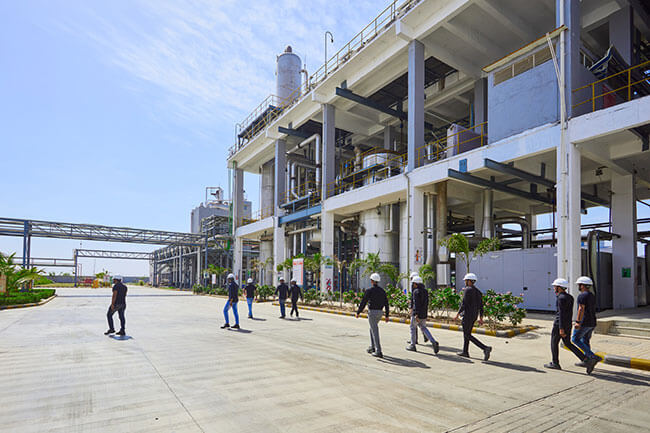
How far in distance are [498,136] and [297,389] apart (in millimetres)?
14476

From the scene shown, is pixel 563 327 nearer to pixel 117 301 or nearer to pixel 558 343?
pixel 558 343

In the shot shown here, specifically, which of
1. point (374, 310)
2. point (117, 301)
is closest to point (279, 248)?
point (117, 301)

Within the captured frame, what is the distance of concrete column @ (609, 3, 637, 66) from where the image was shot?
16375mm

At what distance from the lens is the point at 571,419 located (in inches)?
190

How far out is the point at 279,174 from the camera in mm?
33625

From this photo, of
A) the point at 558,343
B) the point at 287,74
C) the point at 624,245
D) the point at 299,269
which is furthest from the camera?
the point at 287,74

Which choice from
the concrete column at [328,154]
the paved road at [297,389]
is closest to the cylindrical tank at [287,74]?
the concrete column at [328,154]

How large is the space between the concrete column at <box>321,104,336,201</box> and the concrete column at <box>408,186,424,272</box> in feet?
26.3

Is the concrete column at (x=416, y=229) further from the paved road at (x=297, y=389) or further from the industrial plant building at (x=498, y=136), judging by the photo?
the paved road at (x=297, y=389)

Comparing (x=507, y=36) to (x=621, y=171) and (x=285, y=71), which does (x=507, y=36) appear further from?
(x=285, y=71)

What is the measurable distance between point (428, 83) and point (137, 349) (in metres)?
22.7

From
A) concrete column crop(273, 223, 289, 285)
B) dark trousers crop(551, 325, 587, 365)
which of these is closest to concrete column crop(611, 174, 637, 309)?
dark trousers crop(551, 325, 587, 365)

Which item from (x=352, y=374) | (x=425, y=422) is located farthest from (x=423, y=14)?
(x=425, y=422)

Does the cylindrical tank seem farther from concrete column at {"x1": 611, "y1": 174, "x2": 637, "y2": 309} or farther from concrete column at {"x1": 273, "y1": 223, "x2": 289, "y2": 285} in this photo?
concrete column at {"x1": 611, "y1": 174, "x2": 637, "y2": 309}
